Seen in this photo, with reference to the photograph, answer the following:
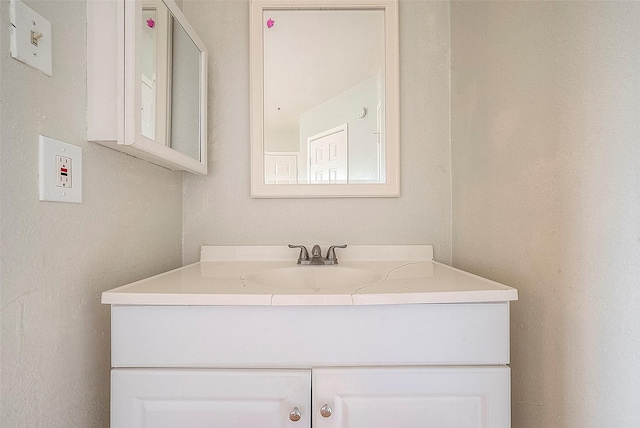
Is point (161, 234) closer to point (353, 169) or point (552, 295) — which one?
point (353, 169)

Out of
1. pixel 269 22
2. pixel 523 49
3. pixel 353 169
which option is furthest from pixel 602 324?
pixel 269 22

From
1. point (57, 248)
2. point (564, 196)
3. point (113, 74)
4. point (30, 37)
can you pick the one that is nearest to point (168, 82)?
point (113, 74)

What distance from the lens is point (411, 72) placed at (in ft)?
3.73

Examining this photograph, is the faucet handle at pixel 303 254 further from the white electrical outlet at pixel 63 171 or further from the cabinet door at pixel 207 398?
the white electrical outlet at pixel 63 171

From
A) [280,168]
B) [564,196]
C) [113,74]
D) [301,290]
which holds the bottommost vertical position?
[301,290]

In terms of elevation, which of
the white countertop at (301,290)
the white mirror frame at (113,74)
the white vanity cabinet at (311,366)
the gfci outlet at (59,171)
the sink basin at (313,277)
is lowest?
the white vanity cabinet at (311,366)

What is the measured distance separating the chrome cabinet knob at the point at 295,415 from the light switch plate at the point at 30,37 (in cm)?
79

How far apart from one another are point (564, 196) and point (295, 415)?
707 mm

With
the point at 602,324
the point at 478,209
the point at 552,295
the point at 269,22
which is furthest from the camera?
the point at 269,22

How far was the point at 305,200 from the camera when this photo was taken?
3.72 ft

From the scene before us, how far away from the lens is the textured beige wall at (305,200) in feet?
3.70

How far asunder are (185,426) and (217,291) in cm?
27

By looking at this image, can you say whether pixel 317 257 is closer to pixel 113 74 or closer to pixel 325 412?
pixel 325 412

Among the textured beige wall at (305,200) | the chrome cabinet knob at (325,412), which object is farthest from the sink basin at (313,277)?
the chrome cabinet knob at (325,412)
